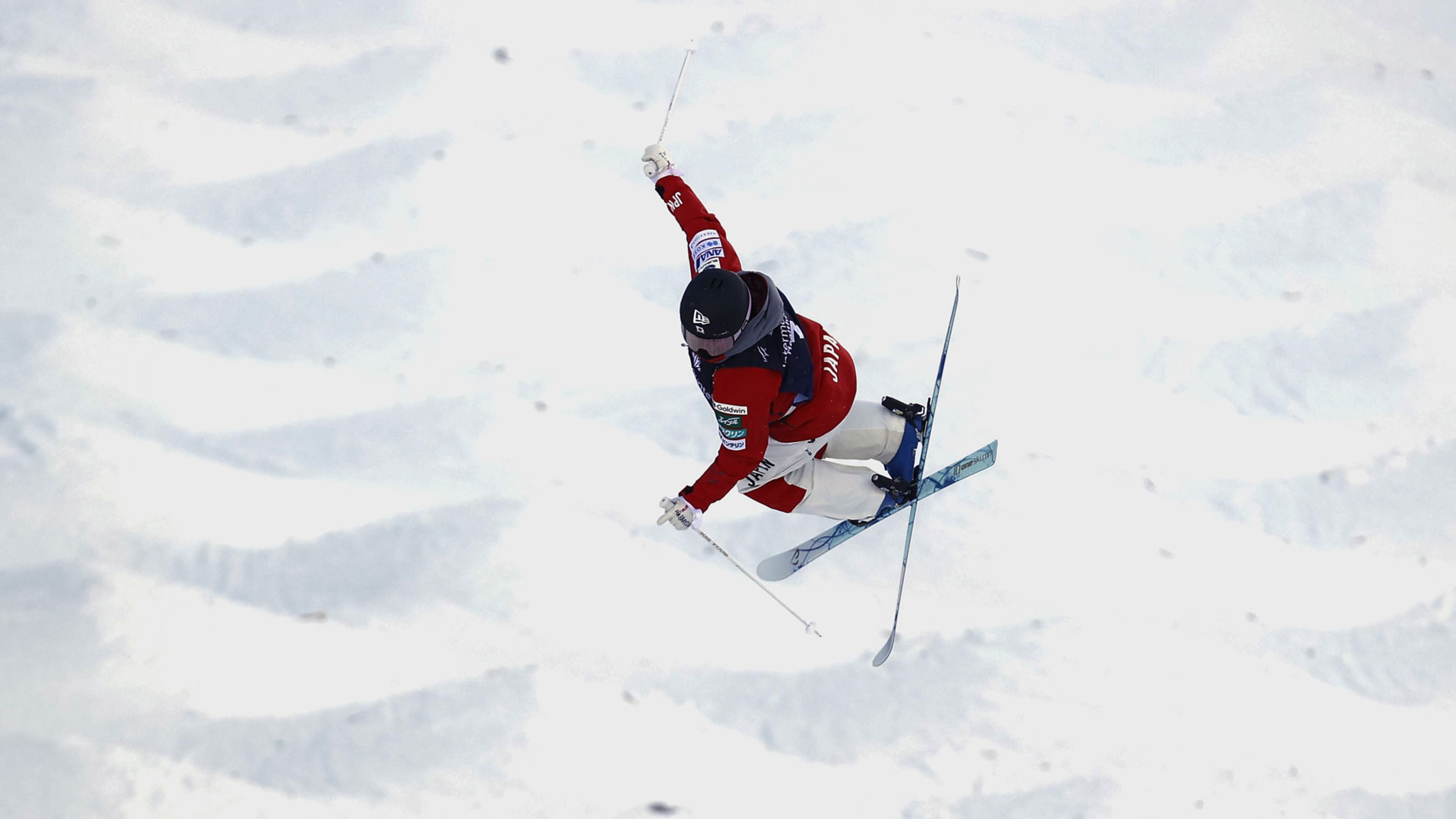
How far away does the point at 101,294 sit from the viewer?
4.38 metres

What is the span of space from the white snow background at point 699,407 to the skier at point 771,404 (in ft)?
1.09

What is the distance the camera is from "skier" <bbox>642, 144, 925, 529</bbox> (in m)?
3.18

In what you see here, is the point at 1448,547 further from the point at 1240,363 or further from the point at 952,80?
the point at 952,80

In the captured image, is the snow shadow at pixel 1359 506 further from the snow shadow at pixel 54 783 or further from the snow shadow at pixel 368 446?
the snow shadow at pixel 54 783

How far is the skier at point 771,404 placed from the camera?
10.4ft

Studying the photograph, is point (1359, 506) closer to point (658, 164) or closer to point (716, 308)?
point (716, 308)

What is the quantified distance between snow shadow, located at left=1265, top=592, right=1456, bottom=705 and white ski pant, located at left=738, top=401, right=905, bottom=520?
1.38 meters

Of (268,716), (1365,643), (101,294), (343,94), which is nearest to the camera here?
(268,716)

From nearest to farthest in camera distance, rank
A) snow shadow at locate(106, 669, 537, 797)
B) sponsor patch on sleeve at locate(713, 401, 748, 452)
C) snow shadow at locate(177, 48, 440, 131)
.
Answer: sponsor patch on sleeve at locate(713, 401, 748, 452)
snow shadow at locate(106, 669, 537, 797)
snow shadow at locate(177, 48, 440, 131)

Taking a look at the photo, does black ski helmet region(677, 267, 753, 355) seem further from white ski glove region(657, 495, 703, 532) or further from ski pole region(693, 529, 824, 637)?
ski pole region(693, 529, 824, 637)

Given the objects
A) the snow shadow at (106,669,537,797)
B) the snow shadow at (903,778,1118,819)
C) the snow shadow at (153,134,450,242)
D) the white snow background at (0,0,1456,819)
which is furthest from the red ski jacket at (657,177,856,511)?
the snow shadow at (153,134,450,242)

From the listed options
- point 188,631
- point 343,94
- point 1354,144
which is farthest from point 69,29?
point 1354,144

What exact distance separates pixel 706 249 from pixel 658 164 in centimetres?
38

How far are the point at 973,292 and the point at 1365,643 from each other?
5.72 ft
